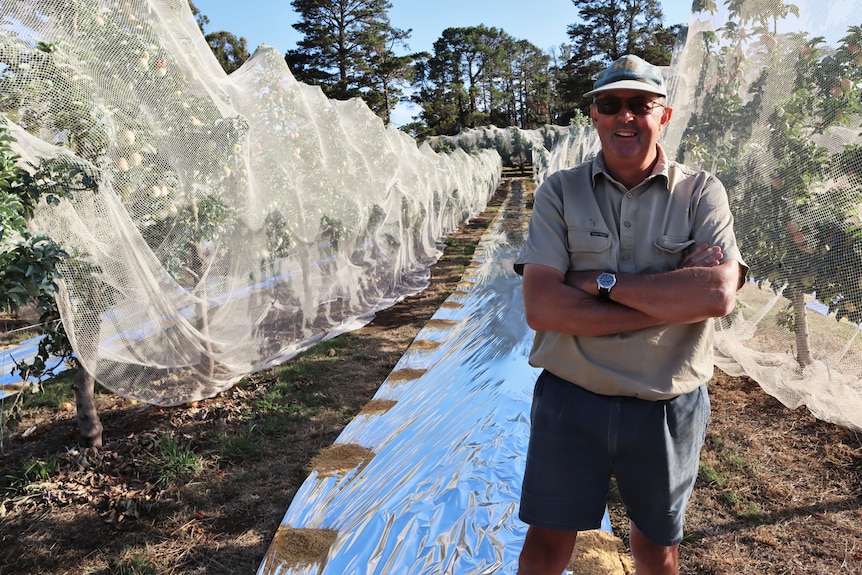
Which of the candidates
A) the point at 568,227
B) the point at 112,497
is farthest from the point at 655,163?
the point at 112,497

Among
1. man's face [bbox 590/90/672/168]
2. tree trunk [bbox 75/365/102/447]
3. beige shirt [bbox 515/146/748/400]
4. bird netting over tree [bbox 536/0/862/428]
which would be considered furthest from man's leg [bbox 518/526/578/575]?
tree trunk [bbox 75/365/102/447]

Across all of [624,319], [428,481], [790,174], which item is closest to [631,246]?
[624,319]

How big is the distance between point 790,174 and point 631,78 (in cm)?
194

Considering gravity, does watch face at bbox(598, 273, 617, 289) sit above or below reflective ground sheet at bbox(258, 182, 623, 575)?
above

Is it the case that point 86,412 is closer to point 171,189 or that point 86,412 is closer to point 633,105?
point 171,189

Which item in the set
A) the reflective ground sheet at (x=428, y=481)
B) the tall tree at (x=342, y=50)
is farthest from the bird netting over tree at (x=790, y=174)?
the tall tree at (x=342, y=50)

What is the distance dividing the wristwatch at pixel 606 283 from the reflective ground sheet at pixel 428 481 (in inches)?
46.1

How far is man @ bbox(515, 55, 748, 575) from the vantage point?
1.31 meters

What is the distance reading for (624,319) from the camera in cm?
130

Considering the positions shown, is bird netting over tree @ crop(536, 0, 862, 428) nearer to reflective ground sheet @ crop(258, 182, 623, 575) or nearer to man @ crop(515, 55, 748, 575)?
reflective ground sheet @ crop(258, 182, 623, 575)

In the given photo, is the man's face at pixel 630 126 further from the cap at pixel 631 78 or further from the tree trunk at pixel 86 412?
the tree trunk at pixel 86 412

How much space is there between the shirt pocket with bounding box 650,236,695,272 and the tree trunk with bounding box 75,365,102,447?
2.84 meters

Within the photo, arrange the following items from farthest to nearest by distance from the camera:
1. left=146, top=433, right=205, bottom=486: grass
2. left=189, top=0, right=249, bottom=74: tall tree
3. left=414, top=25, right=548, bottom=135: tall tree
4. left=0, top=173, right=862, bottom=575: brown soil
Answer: left=414, top=25, right=548, bottom=135: tall tree → left=189, top=0, right=249, bottom=74: tall tree → left=146, top=433, right=205, bottom=486: grass → left=0, top=173, right=862, bottom=575: brown soil

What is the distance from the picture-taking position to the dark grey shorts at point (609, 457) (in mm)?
1333
